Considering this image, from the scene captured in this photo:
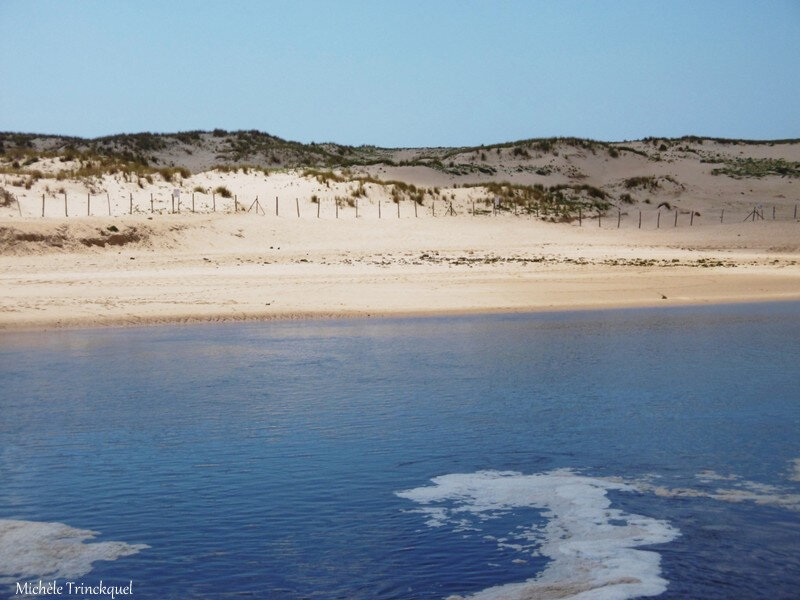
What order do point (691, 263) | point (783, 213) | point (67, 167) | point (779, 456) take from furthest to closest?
point (783, 213), point (67, 167), point (691, 263), point (779, 456)

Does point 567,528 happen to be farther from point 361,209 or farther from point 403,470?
point 361,209

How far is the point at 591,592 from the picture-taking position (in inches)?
205

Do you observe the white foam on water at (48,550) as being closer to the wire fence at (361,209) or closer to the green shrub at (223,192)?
the wire fence at (361,209)

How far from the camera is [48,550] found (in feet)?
19.2

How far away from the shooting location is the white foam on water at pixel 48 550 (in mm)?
5543

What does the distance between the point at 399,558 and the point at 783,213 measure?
4154cm

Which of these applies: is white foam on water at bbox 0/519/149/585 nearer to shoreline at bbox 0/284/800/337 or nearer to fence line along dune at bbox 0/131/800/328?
shoreline at bbox 0/284/800/337

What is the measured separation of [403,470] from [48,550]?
2731 millimetres

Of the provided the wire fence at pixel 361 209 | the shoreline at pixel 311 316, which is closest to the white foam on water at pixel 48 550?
the shoreline at pixel 311 316

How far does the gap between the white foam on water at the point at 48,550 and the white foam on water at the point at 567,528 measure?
212 cm

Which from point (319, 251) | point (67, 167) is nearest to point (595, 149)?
point (67, 167)

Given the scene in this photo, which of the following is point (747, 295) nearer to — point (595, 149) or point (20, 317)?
point (20, 317)

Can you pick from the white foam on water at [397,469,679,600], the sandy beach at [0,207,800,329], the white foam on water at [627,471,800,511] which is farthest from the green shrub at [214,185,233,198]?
the white foam on water at [627,471,800,511]

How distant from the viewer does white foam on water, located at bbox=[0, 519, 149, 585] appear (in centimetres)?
554
